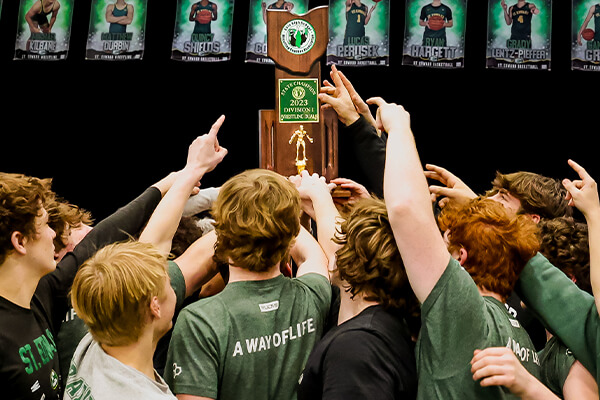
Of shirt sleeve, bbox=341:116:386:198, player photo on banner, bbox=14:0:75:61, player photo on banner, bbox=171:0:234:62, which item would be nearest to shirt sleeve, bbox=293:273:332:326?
shirt sleeve, bbox=341:116:386:198

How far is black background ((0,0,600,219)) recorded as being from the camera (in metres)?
4.73

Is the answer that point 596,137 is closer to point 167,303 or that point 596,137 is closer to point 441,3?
point 441,3

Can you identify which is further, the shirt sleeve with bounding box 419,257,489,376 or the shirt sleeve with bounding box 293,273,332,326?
the shirt sleeve with bounding box 293,273,332,326

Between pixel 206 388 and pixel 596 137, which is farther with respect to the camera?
pixel 596 137

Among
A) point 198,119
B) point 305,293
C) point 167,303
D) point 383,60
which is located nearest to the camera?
point 167,303

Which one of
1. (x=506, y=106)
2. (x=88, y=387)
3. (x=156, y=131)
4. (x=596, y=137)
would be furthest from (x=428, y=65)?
(x=88, y=387)

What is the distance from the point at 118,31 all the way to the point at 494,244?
3.22m

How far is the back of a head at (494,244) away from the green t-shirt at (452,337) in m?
0.21

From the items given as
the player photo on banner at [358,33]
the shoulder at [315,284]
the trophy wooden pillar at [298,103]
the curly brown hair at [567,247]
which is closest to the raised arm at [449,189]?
the curly brown hair at [567,247]

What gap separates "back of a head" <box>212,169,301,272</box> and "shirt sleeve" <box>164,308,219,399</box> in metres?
0.20

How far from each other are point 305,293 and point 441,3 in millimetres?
2970

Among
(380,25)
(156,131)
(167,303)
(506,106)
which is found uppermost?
(380,25)

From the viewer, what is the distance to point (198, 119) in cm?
479

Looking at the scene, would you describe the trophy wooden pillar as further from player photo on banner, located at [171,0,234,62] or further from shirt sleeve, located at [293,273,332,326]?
player photo on banner, located at [171,0,234,62]
